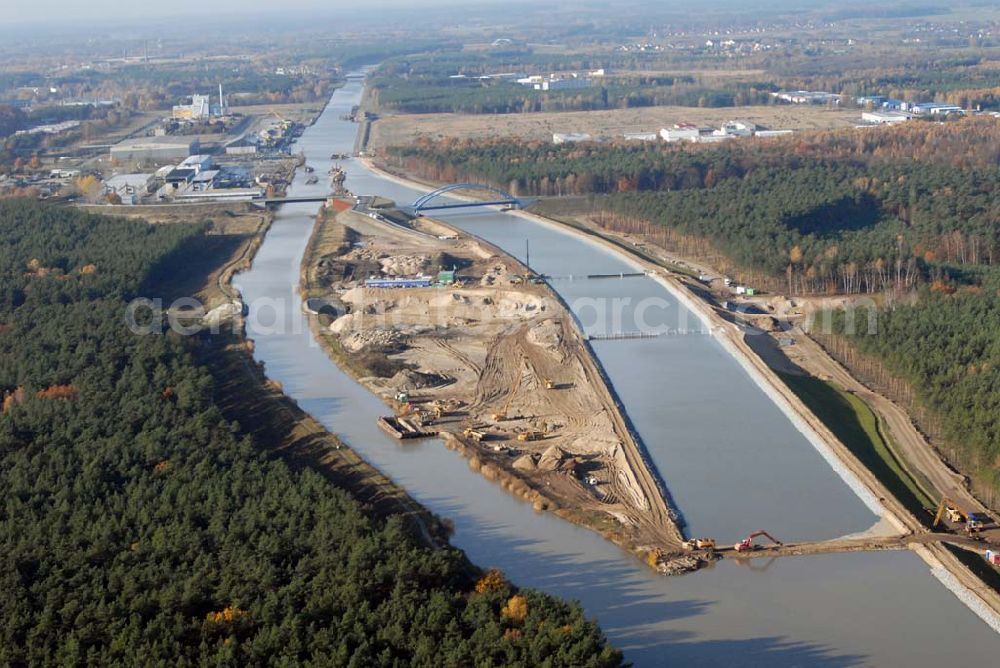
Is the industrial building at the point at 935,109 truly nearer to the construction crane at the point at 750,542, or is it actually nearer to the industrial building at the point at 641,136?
the industrial building at the point at 641,136

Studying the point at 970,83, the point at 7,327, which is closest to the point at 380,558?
the point at 7,327

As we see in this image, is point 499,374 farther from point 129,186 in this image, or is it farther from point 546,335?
point 129,186

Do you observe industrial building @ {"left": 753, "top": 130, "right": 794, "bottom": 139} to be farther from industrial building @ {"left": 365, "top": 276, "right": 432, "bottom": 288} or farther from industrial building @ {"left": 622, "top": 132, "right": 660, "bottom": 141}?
industrial building @ {"left": 365, "top": 276, "right": 432, "bottom": 288}

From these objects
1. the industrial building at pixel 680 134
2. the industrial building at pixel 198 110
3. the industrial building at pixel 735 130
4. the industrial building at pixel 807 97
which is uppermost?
the industrial building at pixel 807 97

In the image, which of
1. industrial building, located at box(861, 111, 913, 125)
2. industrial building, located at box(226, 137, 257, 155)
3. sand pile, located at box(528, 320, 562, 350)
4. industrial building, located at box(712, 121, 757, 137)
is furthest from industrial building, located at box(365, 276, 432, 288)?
industrial building, located at box(861, 111, 913, 125)

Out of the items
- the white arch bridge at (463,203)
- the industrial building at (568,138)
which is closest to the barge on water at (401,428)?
the white arch bridge at (463,203)

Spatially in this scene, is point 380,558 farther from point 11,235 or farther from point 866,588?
point 11,235
